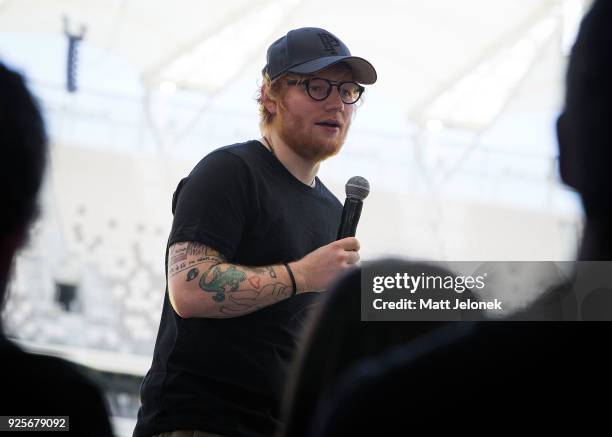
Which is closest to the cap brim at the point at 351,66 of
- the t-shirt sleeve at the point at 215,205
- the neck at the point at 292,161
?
the neck at the point at 292,161

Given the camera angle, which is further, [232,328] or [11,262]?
[232,328]

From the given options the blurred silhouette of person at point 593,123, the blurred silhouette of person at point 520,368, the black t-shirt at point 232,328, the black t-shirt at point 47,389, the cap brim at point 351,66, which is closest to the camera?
the blurred silhouette of person at point 520,368

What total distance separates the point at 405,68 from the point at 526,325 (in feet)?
40.7

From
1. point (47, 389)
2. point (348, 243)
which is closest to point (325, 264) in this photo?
point (348, 243)

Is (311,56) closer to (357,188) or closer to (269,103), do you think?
(269,103)

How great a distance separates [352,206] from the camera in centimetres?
156

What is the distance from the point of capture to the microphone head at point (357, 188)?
5.20 feet

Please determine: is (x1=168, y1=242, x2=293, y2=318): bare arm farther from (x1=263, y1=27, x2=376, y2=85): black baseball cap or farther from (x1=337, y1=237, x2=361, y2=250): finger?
(x1=263, y1=27, x2=376, y2=85): black baseball cap

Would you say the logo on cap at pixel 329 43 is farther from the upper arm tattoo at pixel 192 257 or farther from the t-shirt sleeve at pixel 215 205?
the upper arm tattoo at pixel 192 257

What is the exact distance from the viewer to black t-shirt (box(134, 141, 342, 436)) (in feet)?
4.59

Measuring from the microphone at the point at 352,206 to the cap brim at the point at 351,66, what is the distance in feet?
0.80

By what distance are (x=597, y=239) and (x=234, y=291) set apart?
89 cm

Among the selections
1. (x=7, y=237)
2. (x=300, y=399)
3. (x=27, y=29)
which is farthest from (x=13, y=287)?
(x=27, y=29)

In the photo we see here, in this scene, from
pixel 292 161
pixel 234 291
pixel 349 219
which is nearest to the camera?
pixel 234 291
